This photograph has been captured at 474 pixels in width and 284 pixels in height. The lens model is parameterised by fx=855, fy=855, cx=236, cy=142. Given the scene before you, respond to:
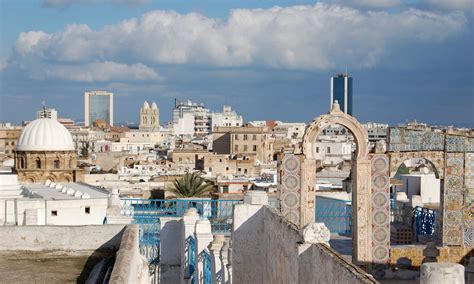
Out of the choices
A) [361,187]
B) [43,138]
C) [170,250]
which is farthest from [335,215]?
[43,138]

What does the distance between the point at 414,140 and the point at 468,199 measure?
135 centimetres

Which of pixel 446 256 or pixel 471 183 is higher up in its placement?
pixel 471 183

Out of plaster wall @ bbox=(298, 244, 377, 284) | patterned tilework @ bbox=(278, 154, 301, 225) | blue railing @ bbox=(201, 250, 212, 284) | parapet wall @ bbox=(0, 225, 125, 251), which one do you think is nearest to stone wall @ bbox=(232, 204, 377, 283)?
plaster wall @ bbox=(298, 244, 377, 284)

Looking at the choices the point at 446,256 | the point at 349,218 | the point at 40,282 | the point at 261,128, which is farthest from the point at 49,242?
the point at 261,128

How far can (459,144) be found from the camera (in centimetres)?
1414

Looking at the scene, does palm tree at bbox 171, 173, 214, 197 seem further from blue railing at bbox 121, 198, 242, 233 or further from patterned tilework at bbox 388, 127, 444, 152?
patterned tilework at bbox 388, 127, 444, 152

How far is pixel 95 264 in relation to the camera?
9336mm

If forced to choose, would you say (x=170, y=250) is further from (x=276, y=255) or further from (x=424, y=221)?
(x=276, y=255)

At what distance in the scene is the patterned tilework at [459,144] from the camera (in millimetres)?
14102

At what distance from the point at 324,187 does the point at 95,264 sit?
736 inches

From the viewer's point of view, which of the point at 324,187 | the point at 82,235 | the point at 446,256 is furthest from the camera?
the point at 324,187

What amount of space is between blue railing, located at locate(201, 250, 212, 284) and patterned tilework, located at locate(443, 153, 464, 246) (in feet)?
14.9

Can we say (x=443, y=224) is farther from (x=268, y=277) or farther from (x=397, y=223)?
(x=268, y=277)

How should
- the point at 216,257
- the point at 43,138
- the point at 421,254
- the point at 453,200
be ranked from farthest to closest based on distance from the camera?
the point at 43,138, the point at 453,200, the point at 421,254, the point at 216,257
